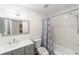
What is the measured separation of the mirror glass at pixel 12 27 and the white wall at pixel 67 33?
2.23ft

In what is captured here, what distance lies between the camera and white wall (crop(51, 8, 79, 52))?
4.59 ft

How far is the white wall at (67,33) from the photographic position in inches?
55.1

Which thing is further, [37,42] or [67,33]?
[67,33]

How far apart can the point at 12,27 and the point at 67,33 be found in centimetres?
137

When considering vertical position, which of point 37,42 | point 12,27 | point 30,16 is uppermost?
point 30,16

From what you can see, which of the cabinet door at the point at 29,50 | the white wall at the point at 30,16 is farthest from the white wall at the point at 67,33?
the cabinet door at the point at 29,50

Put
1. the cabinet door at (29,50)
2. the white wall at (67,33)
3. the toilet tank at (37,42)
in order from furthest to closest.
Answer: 1. the white wall at (67,33)
2. the toilet tank at (37,42)
3. the cabinet door at (29,50)

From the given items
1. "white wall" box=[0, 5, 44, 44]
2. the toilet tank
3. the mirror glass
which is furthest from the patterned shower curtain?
the mirror glass

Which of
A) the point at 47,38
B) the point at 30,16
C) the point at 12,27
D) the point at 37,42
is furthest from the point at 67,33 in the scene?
the point at 12,27

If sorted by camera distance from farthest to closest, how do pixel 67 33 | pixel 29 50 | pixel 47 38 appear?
pixel 67 33 → pixel 47 38 → pixel 29 50

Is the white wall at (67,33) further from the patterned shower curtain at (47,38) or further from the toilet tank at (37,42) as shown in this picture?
the toilet tank at (37,42)

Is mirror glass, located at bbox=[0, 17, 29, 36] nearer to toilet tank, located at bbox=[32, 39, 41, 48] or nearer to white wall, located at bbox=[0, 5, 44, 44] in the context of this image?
white wall, located at bbox=[0, 5, 44, 44]

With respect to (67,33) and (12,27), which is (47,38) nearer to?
(67,33)

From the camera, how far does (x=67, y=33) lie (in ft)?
4.97
